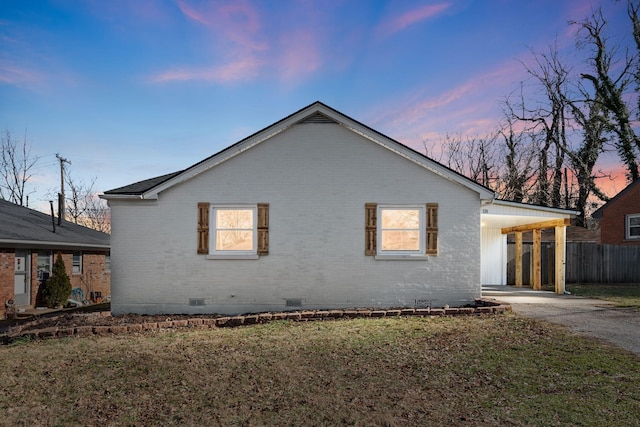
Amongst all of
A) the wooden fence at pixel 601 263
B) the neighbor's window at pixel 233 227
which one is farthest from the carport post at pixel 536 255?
the neighbor's window at pixel 233 227

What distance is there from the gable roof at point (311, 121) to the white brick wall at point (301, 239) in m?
0.21

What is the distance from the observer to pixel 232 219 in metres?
10.7

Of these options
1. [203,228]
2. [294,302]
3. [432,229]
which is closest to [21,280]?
[203,228]

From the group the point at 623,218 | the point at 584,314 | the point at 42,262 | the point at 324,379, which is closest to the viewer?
the point at 324,379

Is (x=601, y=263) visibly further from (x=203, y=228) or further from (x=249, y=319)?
(x=203, y=228)

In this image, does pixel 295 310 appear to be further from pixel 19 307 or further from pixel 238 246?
pixel 19 307

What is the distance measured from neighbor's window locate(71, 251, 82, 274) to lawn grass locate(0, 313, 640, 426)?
538 inches

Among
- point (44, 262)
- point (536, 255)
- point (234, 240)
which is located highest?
point (234, 240)

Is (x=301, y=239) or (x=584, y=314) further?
(x=301, y=239)

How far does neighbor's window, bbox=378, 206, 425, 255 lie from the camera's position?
10656 millimetres

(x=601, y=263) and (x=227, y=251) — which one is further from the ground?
(x=227, y=251)

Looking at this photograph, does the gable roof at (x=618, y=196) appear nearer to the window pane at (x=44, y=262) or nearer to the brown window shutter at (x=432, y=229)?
the brown window shutter at (x=432, y=229)

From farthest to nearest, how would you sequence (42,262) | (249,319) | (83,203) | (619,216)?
(83,203), (619,216), (42,262), (249,319)

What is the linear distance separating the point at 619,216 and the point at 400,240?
20.6m
